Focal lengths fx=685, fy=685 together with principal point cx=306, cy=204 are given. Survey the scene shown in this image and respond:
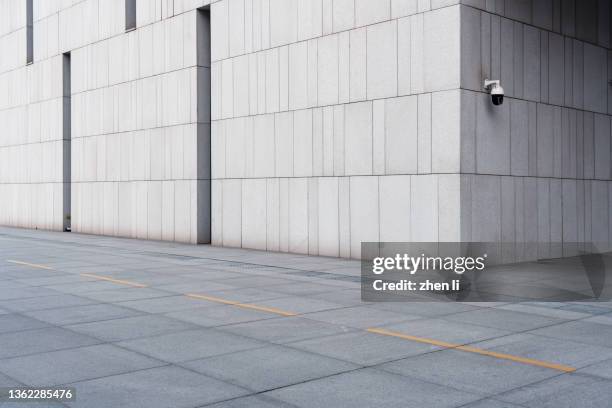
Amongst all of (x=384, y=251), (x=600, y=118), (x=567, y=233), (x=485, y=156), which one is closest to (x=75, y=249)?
(x=384, y=251)

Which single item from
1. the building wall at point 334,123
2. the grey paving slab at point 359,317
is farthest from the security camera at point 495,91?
the grey paving slab at point 359,317

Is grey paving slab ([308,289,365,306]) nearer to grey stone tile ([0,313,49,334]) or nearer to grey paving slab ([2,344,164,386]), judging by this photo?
grey paving slab ([2,344,164,386])

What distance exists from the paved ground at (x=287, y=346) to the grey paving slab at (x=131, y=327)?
0.10 feet

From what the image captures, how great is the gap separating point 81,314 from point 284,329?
3390 millimetres

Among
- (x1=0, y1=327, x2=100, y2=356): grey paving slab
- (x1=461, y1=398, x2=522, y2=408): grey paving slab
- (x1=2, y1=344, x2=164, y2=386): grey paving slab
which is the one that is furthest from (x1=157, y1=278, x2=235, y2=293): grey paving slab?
(x1=461, y1=398, x2=522, y2=408): grey paving slab

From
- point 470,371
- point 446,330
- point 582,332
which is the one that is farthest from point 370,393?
point 582,332

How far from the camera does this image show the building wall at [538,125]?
16.8 m

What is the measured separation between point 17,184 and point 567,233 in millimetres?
28190

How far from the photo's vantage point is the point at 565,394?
646 cm

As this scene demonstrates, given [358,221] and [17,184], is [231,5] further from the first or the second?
[17,184]

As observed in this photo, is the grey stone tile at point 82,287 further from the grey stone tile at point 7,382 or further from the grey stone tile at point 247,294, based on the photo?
the grey stone tile at point 7,382

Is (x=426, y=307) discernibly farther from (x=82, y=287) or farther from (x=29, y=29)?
(x=29, y=29)

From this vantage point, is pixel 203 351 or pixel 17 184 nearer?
pixel 203 351

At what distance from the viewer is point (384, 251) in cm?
1798
